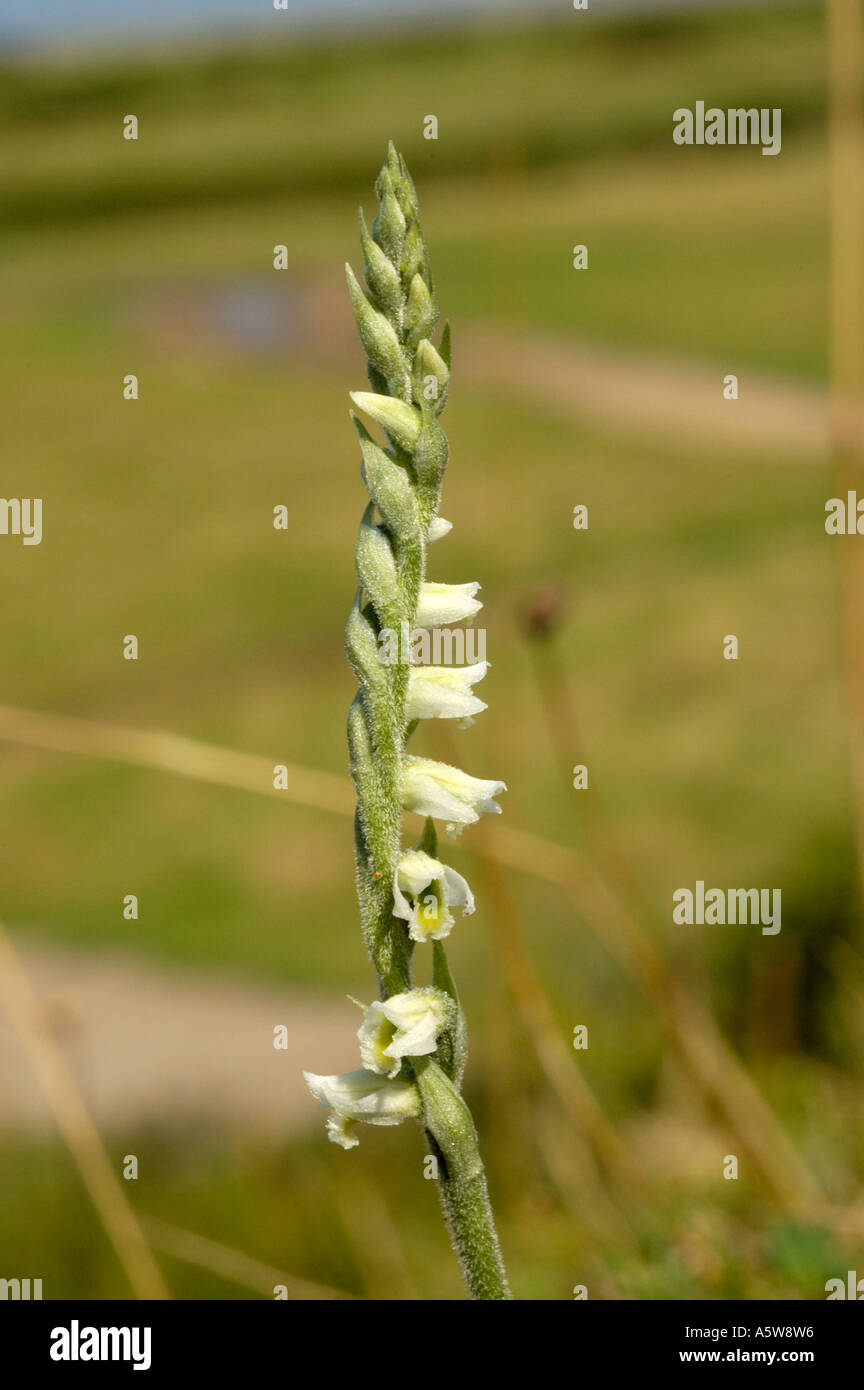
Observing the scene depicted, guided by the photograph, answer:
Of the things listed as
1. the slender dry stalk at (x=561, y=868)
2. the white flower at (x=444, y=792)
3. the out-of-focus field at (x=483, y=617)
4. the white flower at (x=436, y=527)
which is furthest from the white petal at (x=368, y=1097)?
the out-of-focus field at (x=483, y=617)

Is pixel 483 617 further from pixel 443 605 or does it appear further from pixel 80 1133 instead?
pixel 443 605

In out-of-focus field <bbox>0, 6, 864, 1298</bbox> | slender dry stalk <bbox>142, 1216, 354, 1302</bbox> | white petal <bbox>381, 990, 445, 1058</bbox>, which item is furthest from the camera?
out-of-focus field <bbox>0, 6, 864, 1298</bbox>

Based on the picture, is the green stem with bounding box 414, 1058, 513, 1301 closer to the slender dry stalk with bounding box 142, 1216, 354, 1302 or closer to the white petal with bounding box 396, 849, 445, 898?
the white petal with bounding box 396, 849, 445, 898

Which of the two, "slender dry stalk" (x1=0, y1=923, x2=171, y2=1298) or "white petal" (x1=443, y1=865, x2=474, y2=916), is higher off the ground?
"white petal" (x1=443, y1=865, x2=474, y2=916)

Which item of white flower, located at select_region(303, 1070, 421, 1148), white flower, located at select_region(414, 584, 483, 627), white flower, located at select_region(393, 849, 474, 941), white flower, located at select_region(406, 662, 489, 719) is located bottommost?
white flower, located at select_region(303, 1070, 421, 1148)

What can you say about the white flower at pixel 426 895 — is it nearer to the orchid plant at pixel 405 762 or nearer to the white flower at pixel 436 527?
the orchid plant at pixel 405 762

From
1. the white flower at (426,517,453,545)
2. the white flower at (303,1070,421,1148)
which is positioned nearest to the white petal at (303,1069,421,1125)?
the white flower at (303,1070,421,1148)
